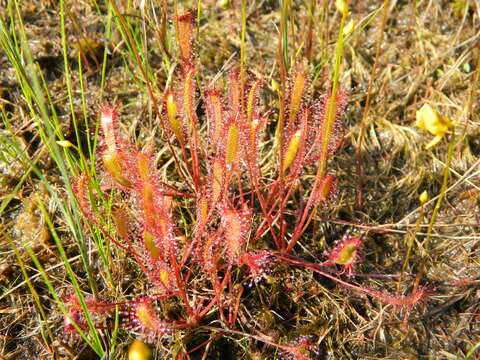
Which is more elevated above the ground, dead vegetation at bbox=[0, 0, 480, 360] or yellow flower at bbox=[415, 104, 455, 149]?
yellow flower at bbox=[415, 104, 455, 149]

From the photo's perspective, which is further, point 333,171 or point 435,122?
point 333,171

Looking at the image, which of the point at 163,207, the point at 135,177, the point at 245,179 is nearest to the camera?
the point at 163,207

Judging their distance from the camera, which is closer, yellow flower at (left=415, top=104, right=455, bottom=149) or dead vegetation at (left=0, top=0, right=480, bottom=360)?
yellow flower at (left=415, top=104, right=455, bottom=149)

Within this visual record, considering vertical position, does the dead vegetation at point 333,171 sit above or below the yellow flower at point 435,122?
below

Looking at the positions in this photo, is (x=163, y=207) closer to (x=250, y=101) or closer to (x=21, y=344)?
(x=250, y=101)

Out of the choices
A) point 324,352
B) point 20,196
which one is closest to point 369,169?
point 324,352

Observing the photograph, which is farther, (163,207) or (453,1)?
(453,1)

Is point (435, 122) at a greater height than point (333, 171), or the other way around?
point (435, 122)

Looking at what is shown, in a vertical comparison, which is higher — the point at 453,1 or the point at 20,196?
the point at 453,1

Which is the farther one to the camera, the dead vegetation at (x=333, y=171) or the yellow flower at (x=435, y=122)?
the dead vegetation at (x=333, y=171)

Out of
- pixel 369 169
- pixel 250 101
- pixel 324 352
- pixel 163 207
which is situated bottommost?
pixel 324 352

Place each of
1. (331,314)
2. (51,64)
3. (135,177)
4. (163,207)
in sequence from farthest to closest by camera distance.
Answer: (51,64), (331,314), (135,177), (163,207)
